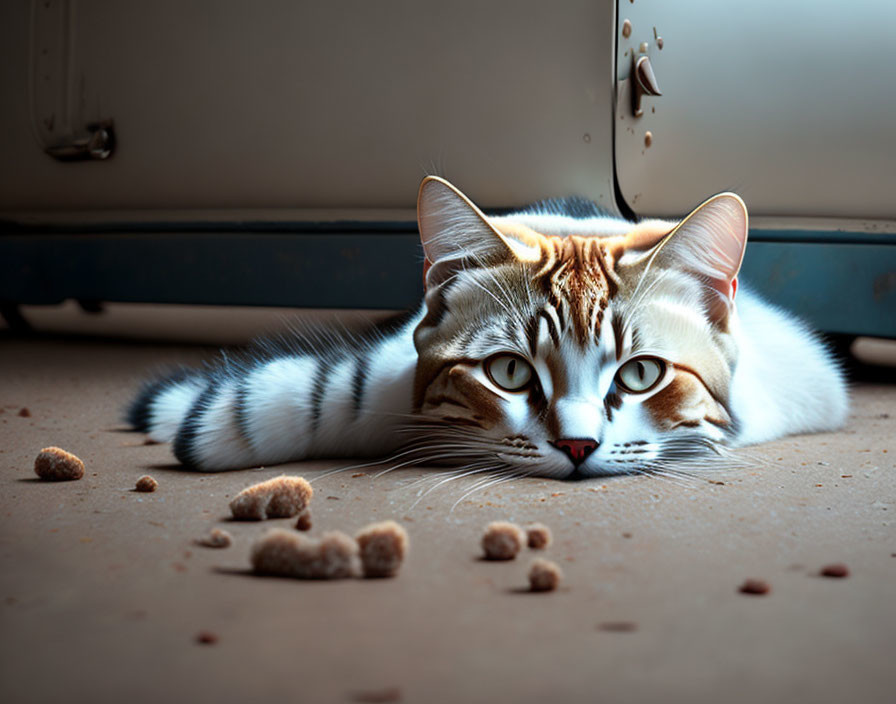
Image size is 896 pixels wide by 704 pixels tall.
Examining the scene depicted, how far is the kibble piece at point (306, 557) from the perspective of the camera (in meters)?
0.84

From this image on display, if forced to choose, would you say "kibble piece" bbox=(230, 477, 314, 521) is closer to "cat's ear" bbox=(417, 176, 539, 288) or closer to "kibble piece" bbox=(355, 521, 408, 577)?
"kibble piece" bbox=(355, 521, 408, 577)

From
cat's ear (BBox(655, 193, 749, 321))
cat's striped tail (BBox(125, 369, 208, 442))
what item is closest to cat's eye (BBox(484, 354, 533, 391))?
cat's ear (BBox(655, 193, 749, 321))

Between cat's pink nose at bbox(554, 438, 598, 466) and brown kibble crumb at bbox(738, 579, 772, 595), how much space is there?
39 centimetres

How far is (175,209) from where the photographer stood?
2818mm

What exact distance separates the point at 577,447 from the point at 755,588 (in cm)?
41

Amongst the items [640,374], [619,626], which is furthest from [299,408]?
[619,626]

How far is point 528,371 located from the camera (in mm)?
1272

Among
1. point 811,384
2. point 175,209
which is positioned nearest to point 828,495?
point 811,384

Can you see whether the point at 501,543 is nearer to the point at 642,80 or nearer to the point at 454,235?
the point at 454,235

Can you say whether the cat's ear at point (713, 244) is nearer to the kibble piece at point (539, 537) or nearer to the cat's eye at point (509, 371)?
the cat's eye at point (509, 371)

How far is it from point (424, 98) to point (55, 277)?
5.28 ft

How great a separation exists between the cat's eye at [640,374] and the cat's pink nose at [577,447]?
120 mm

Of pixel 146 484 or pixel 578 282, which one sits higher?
pixel 578 282

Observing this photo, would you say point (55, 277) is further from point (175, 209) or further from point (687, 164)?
point (687, 164)
